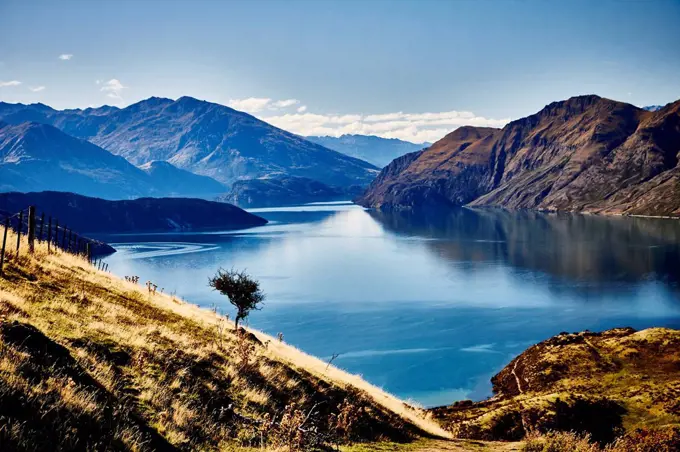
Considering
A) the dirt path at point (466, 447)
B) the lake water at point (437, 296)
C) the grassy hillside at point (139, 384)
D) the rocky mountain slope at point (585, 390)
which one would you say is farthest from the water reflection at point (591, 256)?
the grassy hillside at point (139, 384)

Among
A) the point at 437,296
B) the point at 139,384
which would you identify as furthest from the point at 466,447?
the point at 437,296

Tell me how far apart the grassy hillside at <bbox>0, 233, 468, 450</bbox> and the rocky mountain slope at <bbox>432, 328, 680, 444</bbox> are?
12.7 meters

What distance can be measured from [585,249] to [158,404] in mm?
175396

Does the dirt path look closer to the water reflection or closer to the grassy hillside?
the grassy hillside

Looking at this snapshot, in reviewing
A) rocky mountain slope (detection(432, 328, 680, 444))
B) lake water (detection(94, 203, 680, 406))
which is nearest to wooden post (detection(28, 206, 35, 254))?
rocky mountain slope (detection(432, 328, 680, 444))

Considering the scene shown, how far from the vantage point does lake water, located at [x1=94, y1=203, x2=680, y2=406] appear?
72875 millimetres

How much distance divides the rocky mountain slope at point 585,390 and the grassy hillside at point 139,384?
501 inches

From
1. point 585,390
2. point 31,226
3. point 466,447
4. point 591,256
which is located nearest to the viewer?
point 466,447

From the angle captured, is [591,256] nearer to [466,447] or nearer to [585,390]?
[585,390]

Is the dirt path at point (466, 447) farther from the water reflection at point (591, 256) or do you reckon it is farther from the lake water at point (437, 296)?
the water reflection at point (591, 256)

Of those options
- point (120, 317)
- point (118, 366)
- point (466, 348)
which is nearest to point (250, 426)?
point (118, 366)

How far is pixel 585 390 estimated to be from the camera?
143 ft

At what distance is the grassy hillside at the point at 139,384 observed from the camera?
1006cm

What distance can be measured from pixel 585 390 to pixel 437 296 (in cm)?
6845
